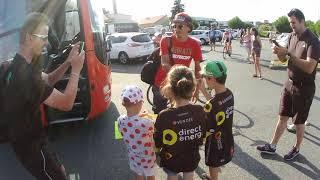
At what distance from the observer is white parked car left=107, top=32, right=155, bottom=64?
17.5 m

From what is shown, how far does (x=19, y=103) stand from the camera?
2672 millimetres

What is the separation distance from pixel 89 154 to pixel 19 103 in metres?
2.83

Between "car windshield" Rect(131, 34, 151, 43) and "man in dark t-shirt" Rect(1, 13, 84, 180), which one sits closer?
"man in dark t-shirt" Rect(1, 13, 84, 180)

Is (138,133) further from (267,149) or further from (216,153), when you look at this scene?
(267,149)

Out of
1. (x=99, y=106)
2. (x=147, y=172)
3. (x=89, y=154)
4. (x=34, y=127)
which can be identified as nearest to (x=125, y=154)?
(x=89, y=154)

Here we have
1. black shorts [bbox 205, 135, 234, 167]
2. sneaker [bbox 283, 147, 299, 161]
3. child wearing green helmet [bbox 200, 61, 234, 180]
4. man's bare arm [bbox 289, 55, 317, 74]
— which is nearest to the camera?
child wearing green helmet [bbox 200, 61, 234, 180]

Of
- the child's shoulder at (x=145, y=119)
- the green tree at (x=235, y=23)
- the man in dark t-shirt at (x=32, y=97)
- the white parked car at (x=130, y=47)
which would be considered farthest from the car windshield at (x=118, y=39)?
the green tree at (x=235, y=23)

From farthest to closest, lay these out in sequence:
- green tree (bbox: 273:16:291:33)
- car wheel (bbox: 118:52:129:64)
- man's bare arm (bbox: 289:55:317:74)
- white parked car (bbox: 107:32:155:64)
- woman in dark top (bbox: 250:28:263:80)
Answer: green tree (bbox: 273:16:291:33) < car wheel (bbox: 118:52:129:64) < white parked car (bbox: 107:32:155:64) < woman in dark top (bbox: 250:28:263:80) < man's bare arm (bbox: 289:55:317:74)

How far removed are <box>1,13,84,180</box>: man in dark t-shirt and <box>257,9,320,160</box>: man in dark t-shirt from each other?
269 cm

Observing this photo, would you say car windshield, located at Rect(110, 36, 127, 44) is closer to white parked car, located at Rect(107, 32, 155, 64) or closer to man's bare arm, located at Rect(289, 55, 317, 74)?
white parked car, located at Rect(107, 32, 155, 64)

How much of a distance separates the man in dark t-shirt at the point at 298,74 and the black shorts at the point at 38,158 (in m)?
2.81

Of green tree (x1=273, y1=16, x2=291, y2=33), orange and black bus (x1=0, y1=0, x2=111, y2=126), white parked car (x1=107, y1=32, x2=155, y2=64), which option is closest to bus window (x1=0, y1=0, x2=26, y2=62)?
orange and black bus (x1=0, y1=0, x2=111, y2=126)

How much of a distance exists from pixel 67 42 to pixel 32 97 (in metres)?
3.39

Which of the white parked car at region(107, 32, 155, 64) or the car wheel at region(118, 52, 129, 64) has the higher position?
the white parked car at region(107, 32, 155, 64)
